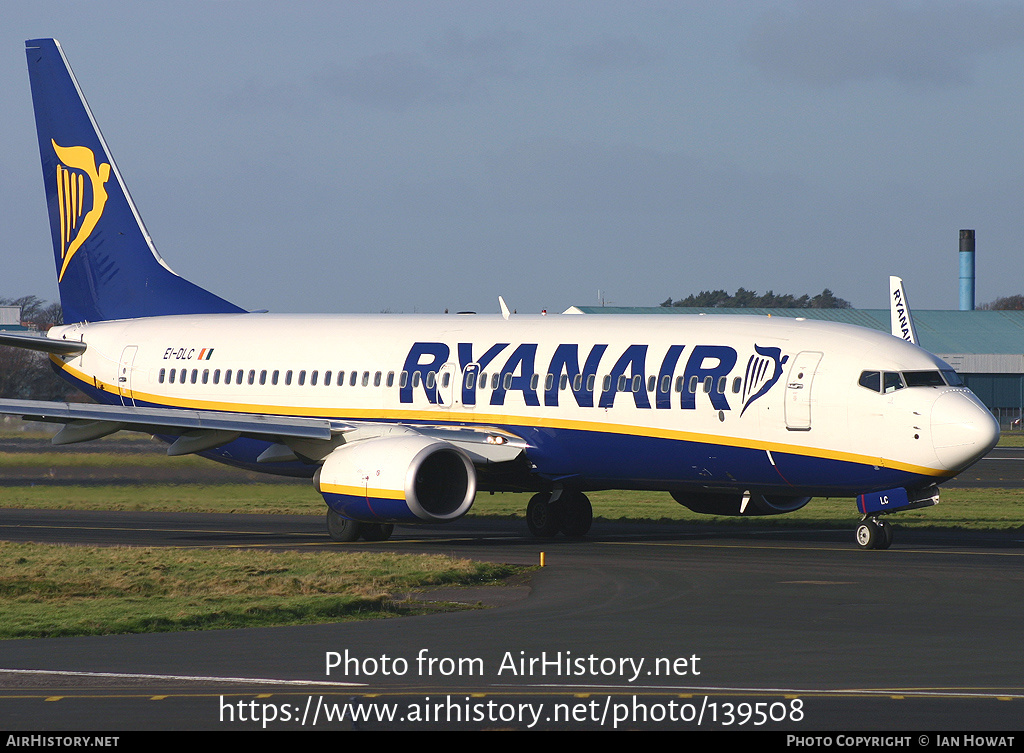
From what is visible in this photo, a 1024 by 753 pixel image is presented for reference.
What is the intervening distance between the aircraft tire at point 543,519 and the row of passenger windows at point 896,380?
769 cm

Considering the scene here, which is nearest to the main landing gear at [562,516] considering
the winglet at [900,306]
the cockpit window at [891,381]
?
the cockpit window at [891,381]

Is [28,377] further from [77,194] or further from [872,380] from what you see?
[872,380]

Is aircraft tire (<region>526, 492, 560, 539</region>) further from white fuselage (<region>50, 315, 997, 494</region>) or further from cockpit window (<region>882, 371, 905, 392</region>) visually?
cockpit window (<region>882, 371, 905, 392</region>)

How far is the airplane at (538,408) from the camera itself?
26.4 meters

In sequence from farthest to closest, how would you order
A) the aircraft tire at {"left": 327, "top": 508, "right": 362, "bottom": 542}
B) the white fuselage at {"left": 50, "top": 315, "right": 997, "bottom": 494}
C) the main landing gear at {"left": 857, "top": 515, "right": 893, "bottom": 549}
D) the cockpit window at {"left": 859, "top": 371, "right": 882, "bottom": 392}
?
the aircraft tire at {"left": 327, "top": 508, "right": 362, "bottom": 542}, the main landing gear at {"left": 857, "top": 515, "right": 893, "bottom": 549}, the cockpit window at {"left": 859, "top": 371, "right": 882, "bottom": 392}, the white fuselage at {"left": 50, "top": 315, "right": 997, "bottom": 494}

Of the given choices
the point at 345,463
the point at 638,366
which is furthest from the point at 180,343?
the point at 638,366

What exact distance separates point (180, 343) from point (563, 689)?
81.3 ft

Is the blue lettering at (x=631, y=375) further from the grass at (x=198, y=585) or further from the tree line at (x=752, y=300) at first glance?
the tree line at (x=752, y=300)

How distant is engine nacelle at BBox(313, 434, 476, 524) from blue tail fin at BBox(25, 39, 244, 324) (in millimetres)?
11358

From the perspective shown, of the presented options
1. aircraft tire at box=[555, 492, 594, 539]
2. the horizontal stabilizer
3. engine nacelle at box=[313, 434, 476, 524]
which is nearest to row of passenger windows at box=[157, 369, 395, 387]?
the horizontal stabilizer

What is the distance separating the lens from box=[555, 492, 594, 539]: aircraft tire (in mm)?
31297

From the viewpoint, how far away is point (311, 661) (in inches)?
578

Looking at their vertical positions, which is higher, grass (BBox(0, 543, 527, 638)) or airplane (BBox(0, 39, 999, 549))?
airplane (BBox(0, 39, 999, 549))
